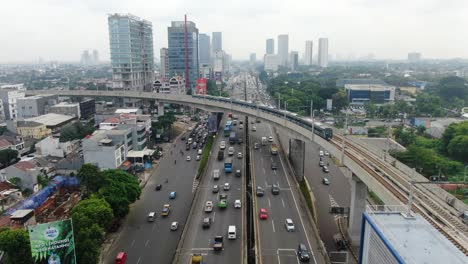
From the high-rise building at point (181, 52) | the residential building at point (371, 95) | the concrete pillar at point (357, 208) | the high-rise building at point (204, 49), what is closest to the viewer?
the concrete pillar at point (357, 208)

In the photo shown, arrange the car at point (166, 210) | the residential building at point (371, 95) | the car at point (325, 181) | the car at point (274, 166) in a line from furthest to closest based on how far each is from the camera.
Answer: the residential building at point (371, 95) < the car at point (274, 166) < the car at point (325, 181) < the car at point (166, 210)

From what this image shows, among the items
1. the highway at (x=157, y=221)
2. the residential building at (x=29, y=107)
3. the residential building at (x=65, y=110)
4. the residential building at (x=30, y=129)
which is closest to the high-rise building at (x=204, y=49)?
the residential building at (x=29, y=107)

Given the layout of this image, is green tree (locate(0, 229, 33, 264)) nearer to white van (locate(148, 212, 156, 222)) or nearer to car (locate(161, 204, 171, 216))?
white van (locate(148, 212, 156, 222))

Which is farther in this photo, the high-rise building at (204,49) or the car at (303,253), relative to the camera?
the high-rise building at (204,49)

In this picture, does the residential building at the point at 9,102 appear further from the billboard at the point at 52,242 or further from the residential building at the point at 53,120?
the billboard at the point at 52,242

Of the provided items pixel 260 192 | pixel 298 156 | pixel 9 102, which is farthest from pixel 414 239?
pixel 9 102

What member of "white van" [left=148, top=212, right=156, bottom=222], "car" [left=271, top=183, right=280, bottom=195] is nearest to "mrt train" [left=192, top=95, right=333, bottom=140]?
"car" [left=271, top=183, right=280, bottom=195]

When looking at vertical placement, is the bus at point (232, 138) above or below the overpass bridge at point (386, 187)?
below
